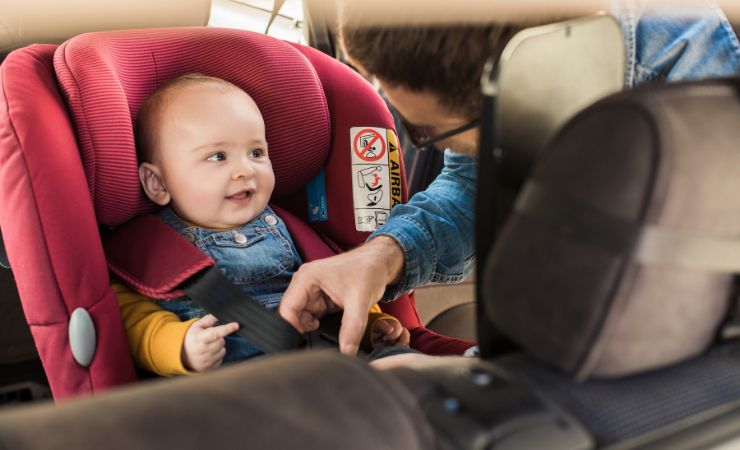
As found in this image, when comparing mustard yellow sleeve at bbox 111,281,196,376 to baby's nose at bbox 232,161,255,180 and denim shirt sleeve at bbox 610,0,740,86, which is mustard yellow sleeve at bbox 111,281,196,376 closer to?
baby's nose at bbox 232,161,255,180

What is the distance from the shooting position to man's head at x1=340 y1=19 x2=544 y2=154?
0.78m

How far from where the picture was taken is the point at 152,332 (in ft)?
3.95

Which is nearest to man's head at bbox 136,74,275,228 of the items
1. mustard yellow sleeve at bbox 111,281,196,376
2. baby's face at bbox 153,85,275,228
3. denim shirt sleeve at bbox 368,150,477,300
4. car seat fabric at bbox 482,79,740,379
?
baby's face at bbox 153,85,275,228

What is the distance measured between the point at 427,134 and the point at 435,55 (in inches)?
8.2

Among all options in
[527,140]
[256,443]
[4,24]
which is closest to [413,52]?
[527,140]

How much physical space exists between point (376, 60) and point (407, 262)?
44cm

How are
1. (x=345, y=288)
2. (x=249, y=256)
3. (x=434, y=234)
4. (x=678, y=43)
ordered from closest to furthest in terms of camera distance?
(x=678, y=43), (x=345, y=288), (x=434, y=234), (x=249, y=256)

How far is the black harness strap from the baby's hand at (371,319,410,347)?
0.21 meters

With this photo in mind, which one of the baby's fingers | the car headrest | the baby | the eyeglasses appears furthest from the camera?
the car headrest

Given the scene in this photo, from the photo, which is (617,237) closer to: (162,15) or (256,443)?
(256,443)

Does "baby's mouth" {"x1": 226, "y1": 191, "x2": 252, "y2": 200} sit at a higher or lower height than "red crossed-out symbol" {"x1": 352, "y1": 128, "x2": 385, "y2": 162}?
lower

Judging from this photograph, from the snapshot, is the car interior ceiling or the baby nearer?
the car interior ceiling

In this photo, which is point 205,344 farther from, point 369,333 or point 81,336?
point 369,333

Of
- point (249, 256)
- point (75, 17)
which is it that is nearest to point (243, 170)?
point (249, 256)
